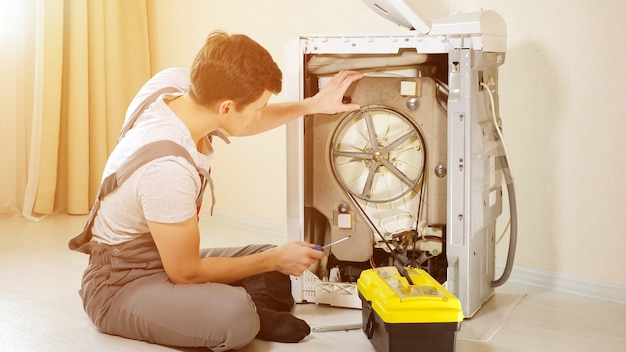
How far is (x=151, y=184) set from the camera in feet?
5.94

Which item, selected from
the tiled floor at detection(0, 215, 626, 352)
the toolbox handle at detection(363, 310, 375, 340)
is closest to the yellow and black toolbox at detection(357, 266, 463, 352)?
the toolbox handle at detection(363, 310, 375, 340)

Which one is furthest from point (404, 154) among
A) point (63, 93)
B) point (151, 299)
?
point (63, 93)

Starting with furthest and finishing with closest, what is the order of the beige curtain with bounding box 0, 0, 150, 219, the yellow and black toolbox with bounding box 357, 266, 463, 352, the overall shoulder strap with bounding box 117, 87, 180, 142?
the beige curtain with bounding box 0, 0, 150, 219 → the overall shoulder strap with bounding box 117, 87, 180, 142 → the yellow and black toolbox with bounding box 357, 266, 463, 352

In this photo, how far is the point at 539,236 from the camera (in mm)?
2461

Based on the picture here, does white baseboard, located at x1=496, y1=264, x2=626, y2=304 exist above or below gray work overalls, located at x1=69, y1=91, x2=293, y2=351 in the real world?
below

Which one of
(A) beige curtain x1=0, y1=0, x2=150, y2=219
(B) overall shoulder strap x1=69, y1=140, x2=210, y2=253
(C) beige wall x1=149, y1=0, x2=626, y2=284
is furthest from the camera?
(A) beige curtain x1=0, y1=0, x2=150, y2=219

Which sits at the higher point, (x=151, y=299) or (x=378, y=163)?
(x=378, y=163)

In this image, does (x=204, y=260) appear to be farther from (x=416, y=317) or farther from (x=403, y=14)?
(x=403, y=14)

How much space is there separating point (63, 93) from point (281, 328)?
2112 millimetres

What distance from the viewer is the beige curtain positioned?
3477 millimetres

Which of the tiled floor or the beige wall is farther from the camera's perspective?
the beige wall

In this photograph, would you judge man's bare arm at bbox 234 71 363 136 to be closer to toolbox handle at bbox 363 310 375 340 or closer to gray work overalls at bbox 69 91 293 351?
gray work overalls at bbox 69 91 293 351

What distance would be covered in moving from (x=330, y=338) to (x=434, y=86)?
2.32ft

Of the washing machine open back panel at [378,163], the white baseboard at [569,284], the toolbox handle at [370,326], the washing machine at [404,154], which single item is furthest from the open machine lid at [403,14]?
the white baseboard at [569,284]
